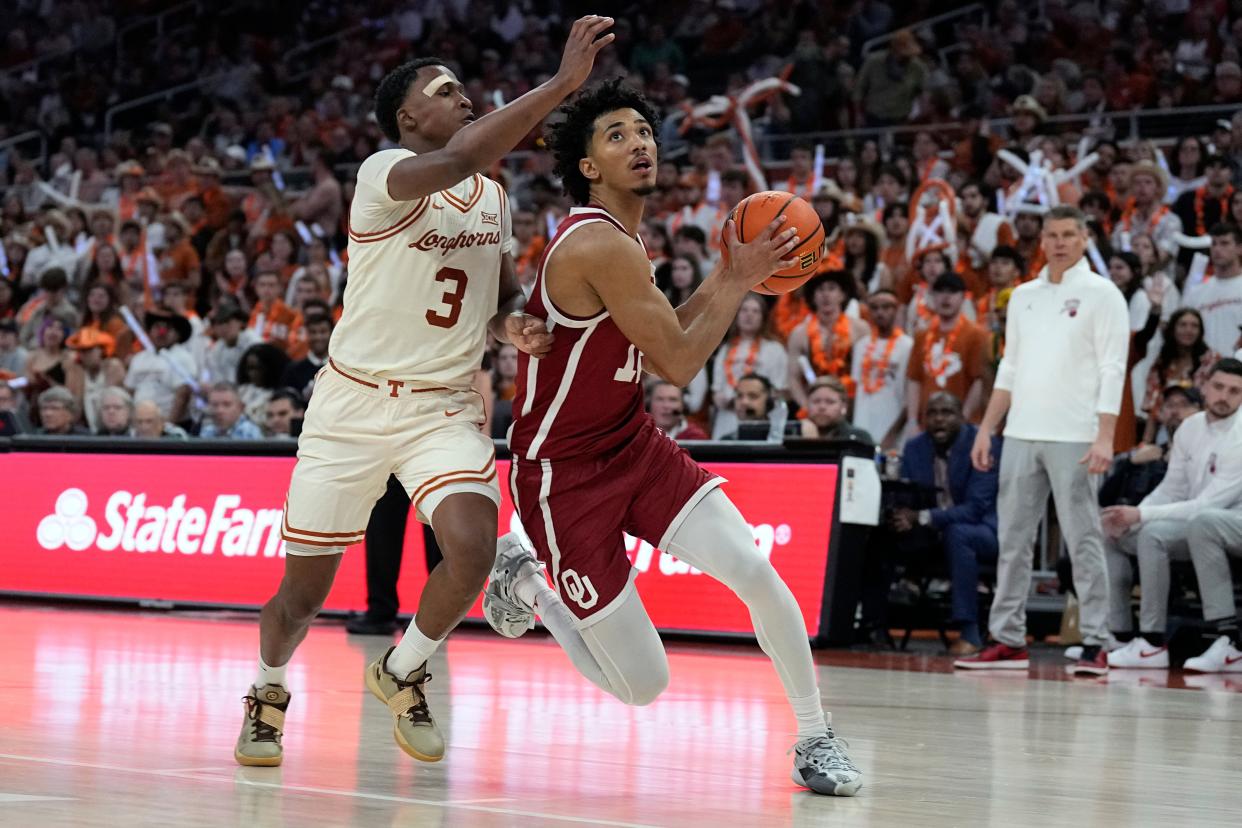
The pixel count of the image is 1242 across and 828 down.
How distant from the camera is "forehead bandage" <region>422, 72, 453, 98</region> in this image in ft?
18.4

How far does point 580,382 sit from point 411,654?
102 centimetres

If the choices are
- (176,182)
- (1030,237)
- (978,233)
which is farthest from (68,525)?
(176,182)

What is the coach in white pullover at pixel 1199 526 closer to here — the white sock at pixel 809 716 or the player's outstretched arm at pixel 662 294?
the white sock at pixel 809 716

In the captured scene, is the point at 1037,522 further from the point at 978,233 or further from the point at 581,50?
the point at 581,50

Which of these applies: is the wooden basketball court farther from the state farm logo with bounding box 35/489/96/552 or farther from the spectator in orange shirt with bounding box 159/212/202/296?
the spectator in orange shirt with bounding box 159/212/202/296

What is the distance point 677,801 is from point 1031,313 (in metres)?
5.42

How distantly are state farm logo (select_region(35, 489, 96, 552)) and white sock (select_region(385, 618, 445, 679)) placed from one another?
7680mm

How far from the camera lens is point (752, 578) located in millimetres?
5059

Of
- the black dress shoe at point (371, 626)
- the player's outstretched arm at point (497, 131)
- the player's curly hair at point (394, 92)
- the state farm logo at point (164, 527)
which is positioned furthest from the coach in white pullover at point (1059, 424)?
the player's outstretched arm at point (497, 131)

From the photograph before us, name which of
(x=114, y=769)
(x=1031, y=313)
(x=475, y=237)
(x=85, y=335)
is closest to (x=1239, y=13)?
(x=1031, y=313)

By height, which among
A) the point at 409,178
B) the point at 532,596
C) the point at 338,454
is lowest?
the point at 532,596

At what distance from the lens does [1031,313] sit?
31.5 feet

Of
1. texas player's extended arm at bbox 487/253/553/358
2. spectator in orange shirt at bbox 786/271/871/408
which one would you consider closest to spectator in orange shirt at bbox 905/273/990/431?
spectator in orange shirt at bbox 786/271/871/408

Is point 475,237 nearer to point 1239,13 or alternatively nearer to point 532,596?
point 532,596
